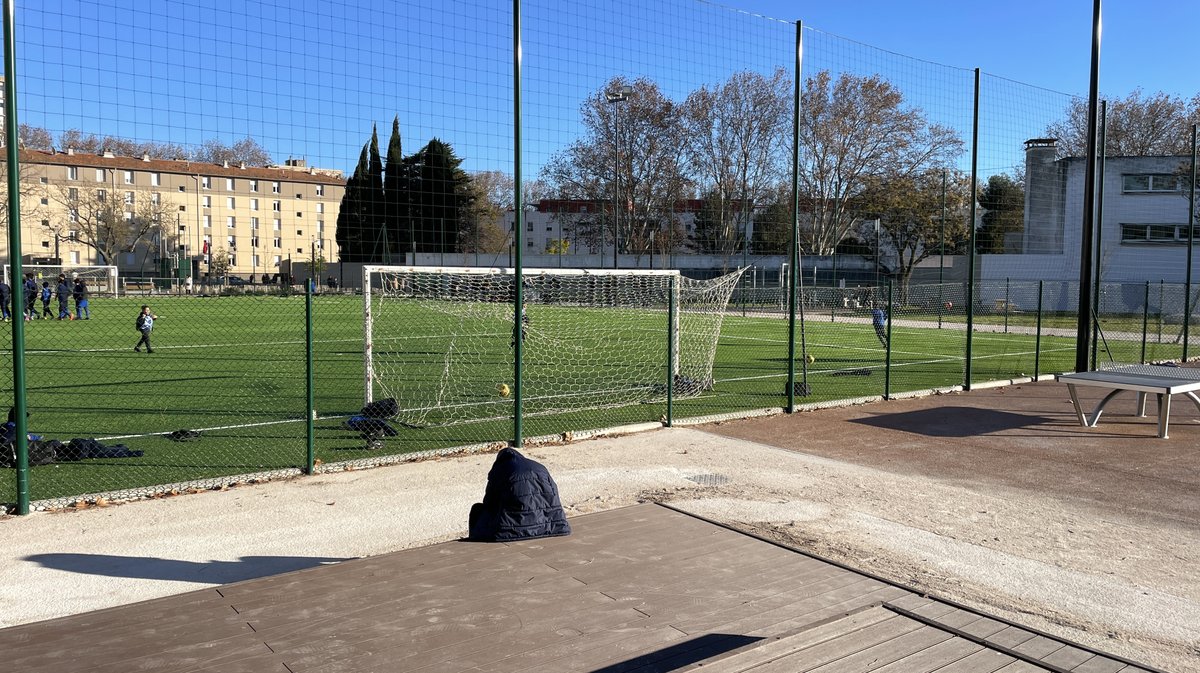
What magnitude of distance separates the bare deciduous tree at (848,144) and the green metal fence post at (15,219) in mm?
33356

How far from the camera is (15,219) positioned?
683 centimetres

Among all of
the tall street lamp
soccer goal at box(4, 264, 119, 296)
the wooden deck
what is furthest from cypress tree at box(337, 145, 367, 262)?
soccer goal at box(4, 264, 119, 296)

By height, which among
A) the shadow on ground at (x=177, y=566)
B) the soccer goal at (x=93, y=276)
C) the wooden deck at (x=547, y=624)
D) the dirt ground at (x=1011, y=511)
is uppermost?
the soccer goal at (x=93, y=276)

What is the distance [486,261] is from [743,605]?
12273mm

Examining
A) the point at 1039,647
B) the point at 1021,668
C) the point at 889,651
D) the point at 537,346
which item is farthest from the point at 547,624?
the point at 537,346

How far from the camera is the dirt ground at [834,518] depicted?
5344mm

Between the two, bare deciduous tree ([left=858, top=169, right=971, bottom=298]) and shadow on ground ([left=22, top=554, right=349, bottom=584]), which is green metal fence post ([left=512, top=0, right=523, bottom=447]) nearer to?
shadow on ground ([left=22, top=554, right=349, bottom=584])

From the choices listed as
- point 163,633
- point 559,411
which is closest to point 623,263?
point 559,411

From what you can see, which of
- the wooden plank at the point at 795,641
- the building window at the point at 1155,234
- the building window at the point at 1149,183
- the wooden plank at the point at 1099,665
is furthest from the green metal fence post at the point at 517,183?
the building window at the point at 1149,183

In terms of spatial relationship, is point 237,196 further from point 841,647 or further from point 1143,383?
point 1143,383

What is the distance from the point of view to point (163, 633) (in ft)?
13.9

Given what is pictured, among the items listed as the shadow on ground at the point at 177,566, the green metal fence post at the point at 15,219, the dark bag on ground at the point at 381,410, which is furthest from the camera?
the dark bag on ground at the point at 381,410

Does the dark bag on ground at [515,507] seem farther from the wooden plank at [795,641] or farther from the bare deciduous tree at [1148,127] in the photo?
the bare deciduous tree at [1148,127]

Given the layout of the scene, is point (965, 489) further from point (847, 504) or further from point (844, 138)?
point (844, 138)
